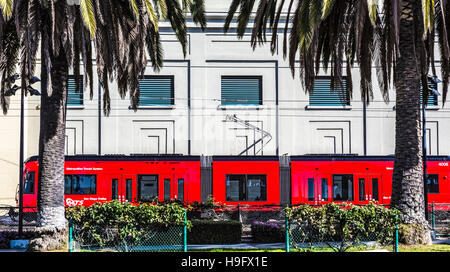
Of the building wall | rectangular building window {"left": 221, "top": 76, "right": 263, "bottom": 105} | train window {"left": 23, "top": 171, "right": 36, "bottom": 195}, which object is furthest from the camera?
rectangular building window {"left": 221, "top": 76, "right": 263, "bottom": 105}

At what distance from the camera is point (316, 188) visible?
31.1 metres

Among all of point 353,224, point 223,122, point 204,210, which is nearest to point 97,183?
point 204,210

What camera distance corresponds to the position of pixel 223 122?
3725 centimetres

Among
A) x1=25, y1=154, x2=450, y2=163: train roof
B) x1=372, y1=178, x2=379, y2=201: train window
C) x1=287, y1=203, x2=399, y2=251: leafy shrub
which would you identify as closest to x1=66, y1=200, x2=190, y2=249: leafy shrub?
x1=287, y1=203, x2=399, y2=251: leafy shrub

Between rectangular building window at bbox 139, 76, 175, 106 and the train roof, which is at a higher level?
rectangular building window at bbox 139, 76, 175, 106

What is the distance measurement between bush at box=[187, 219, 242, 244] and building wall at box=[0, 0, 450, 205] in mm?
14107

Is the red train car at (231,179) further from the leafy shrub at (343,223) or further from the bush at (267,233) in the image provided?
the leafy shrub at (343,223)

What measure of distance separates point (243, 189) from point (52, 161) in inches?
548

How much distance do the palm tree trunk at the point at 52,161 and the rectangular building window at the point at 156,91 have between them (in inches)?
714

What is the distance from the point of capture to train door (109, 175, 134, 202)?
30.5m

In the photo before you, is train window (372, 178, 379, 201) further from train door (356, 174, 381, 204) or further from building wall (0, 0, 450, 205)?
building wall (0, 0, 450, 205)

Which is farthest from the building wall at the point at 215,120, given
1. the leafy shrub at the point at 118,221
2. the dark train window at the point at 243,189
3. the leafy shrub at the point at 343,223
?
the leafy shrub at the point at 343,223

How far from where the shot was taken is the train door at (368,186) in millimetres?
31359
